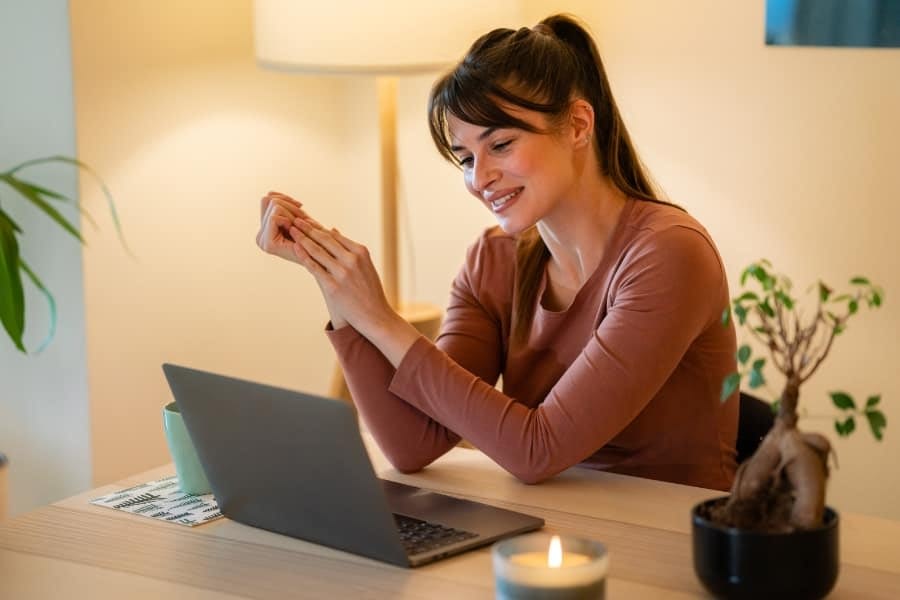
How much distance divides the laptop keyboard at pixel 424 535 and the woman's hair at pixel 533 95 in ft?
1.68

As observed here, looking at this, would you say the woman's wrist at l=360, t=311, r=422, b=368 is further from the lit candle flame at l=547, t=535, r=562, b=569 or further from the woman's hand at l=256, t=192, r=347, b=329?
the lit candle flame at l=547, t=535, r=562, b=569

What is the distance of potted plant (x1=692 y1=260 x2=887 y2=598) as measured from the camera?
108cm

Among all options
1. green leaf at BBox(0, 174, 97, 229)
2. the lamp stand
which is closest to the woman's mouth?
the lamp stand

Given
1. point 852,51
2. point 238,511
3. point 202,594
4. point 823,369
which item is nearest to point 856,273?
point 823,369

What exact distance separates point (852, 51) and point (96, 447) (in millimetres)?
1641

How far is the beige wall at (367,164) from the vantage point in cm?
246

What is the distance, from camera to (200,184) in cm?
281

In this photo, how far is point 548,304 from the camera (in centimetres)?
181

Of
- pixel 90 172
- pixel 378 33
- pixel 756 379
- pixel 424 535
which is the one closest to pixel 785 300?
pixel 756 379

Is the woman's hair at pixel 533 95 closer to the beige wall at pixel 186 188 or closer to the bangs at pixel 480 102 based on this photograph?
the bangs at pixel 480 102

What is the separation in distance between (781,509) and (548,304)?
74 cm

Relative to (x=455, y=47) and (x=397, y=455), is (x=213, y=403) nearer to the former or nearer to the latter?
(x=397, y=455)

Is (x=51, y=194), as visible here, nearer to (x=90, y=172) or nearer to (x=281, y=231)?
(x=90, y=172)

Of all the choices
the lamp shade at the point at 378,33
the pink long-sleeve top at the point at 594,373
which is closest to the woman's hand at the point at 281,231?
the pink long-sleeve top at the point at 594,373
